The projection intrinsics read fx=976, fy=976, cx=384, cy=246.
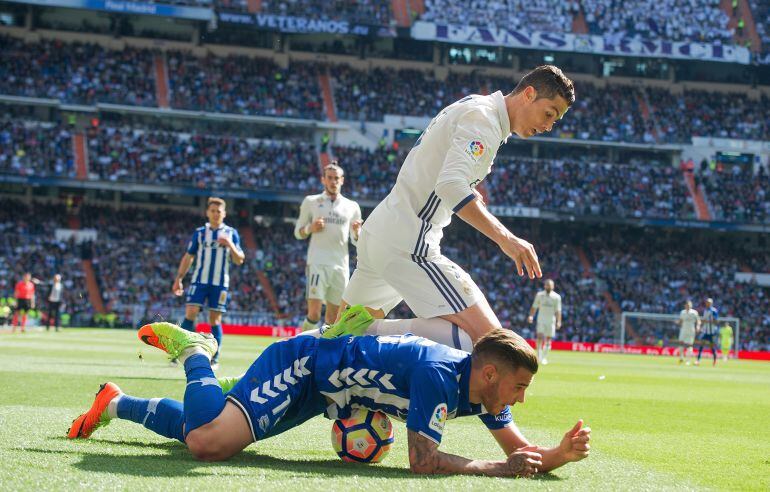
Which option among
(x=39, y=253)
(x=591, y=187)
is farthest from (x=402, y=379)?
(x=591, y=187)

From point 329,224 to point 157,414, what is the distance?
842 centimetres

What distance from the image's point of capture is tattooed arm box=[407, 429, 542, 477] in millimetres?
5125

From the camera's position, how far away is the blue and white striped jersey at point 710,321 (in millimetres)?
31828

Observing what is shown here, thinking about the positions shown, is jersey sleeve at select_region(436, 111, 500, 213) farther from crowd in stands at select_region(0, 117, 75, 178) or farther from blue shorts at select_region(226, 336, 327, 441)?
crowd in stands at select_region(0, 117, 75, 178)

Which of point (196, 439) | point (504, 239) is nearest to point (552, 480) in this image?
point (504, 239)

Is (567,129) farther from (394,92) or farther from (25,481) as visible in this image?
(25,481)

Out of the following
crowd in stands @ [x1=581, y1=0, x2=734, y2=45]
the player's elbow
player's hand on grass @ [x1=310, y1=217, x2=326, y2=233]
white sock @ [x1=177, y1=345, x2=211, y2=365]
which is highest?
crowd in stands @ [x1=581, y1=0, x2=734, y2=45]

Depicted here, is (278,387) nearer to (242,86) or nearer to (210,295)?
(210,295)

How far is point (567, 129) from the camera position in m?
53.2

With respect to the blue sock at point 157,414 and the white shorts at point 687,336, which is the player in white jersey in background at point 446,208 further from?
the white shorts at point 687,336

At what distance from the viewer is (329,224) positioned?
46.4 feet

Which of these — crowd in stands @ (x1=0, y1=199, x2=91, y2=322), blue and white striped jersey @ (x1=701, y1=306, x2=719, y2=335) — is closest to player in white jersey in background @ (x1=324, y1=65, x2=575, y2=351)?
blue and white striped jersey @ (x1=701, y1=306, x2=719, y2=335)

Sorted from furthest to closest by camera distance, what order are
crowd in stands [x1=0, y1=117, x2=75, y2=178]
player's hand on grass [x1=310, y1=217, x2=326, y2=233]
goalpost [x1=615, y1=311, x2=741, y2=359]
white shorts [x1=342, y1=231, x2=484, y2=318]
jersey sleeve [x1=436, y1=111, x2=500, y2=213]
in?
crowd in stands [x1=0, y1=117, x2=75, y2=178] < goalpost [x1=615, y1=311, x2=741, y2=359] < player's hand on grass [x1=310, y1=217, x2=326, y2=233] < white shorts [x1=342, y1=231, x2=484, y2=318] < jersey sleeve [x1=436, y1=111, x2=500, y2=213]

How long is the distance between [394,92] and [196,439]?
160 feet
